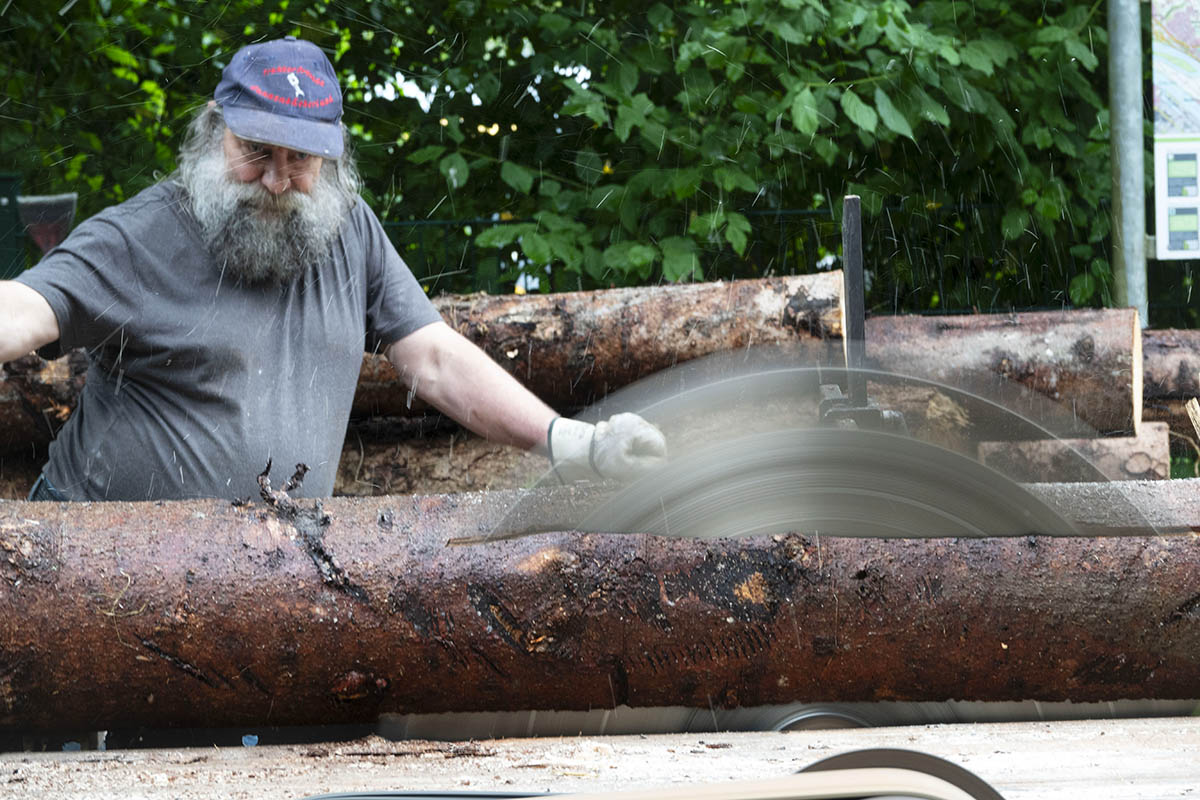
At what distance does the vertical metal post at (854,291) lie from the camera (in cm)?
195

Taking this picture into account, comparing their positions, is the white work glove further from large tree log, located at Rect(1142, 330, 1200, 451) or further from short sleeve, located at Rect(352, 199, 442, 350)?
large tree log, located at Rect(1142, 330, 1200, 451)

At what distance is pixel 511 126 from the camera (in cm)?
429

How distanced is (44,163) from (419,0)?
179cm

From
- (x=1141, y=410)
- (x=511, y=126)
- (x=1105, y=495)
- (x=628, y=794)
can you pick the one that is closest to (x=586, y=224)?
(x=511, y=126)

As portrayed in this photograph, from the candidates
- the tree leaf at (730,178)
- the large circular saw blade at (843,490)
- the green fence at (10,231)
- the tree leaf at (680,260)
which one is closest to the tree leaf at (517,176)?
the tree leaf at (680,260)

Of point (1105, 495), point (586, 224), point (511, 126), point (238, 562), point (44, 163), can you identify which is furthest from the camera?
point (44, 163)

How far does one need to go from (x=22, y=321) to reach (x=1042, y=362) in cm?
238

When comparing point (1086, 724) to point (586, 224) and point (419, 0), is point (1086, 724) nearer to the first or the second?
point (586, 224)

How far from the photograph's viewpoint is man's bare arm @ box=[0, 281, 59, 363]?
210 cm

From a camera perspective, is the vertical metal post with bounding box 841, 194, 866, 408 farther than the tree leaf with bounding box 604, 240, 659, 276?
No

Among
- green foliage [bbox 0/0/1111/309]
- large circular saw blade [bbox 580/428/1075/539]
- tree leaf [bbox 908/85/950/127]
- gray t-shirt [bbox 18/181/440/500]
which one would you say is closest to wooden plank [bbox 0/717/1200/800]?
large circular saw blade [bbox 580/428/1075/539]

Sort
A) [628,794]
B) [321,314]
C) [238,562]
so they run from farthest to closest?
1. [321,314]
2. [238,562]
3. [628,794]

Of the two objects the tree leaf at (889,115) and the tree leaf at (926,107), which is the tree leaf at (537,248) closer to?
the tree leaf at (889,115)

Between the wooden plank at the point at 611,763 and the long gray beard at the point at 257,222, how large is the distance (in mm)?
1301
